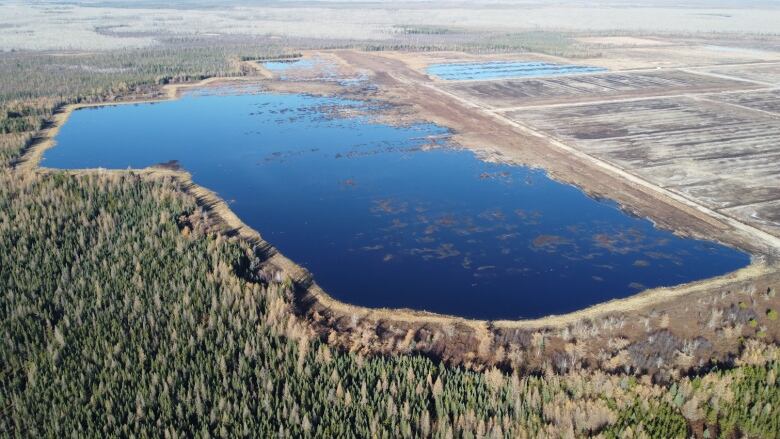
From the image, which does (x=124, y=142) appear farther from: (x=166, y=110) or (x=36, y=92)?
(x=36, y=92)

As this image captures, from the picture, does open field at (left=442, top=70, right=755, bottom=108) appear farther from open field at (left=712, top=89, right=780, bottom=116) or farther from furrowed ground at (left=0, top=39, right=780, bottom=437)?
furrowed ground at (left=0, top=39, right=780, bottom=437)

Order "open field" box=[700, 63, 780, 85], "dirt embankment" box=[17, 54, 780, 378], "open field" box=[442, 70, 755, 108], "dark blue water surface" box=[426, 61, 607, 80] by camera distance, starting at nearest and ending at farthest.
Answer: "dirt embankment" box=[17, 54, 780, 378], "open field" box=[442, 70, 755, 108], "open field" box=[700, 63, 780, 85], "dark blue water surface" box=[426, 61, 607, 80]

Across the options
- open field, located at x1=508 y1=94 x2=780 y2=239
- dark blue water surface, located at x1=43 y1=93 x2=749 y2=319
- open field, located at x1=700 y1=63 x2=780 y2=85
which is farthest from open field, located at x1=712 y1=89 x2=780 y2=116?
dark blue water surface, located at x1=43 y1=93 x2=749 y2=319

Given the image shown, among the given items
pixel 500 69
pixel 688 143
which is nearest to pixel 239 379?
pixel 688 143

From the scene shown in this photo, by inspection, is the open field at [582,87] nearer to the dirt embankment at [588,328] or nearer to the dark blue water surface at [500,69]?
the dark blue water surface at [500,69]

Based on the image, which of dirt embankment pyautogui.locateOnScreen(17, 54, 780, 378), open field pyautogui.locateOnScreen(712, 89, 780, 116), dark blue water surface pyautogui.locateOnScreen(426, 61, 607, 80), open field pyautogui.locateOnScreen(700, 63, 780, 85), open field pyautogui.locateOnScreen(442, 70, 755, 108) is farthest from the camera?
dark blue water surface pyautogui.locateOnScreen(426, 61, 607, 80)

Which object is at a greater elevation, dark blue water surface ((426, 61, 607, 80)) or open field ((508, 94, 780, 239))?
dark blue water surface ((426, 61, 607, 80))

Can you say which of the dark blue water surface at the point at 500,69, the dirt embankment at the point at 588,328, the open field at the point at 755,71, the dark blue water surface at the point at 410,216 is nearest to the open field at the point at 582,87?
the dark blue water surface at the point at 500,69
